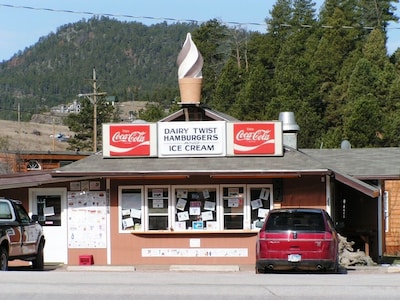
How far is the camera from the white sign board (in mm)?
24391

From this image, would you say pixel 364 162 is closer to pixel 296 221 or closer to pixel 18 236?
pixel 296 221

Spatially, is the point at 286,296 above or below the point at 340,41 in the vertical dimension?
below

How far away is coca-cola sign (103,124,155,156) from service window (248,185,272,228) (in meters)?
3.43

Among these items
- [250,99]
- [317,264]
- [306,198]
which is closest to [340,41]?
[250,99]

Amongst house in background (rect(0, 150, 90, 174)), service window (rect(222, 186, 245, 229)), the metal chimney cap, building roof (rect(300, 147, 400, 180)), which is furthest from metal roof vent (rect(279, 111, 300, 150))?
house in background (rect(0, 150, 90, 174))

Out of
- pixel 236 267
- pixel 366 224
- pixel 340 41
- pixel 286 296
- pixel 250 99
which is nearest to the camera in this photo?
pixel 286 296

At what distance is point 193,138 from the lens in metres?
24.6

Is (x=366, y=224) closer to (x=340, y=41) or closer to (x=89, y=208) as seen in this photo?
(x=89, y=208)

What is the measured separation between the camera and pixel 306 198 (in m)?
23.8

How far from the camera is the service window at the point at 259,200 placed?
2405cm

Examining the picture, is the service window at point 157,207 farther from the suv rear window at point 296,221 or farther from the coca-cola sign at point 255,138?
the suv rear window at point 296,221

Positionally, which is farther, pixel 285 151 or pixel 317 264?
pixel 285 151

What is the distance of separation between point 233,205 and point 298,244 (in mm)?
6022

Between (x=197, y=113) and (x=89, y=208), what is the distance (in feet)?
15.5
